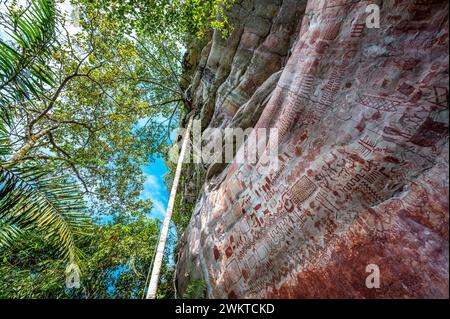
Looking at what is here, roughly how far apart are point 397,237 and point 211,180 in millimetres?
4286

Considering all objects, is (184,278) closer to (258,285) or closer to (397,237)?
(258,285)

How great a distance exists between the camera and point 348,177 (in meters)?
2.29

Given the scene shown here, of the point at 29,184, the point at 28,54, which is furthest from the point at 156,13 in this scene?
the point at 29,184

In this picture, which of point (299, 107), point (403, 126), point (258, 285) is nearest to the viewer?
point (403, 126)

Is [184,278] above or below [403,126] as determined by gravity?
below

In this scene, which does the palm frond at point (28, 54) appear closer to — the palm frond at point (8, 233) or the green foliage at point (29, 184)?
the green foliage at point (29, 184)

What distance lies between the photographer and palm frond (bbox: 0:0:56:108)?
3150 mm

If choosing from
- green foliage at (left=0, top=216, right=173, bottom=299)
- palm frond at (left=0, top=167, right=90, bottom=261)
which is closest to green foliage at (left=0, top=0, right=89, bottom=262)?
palm frond at (left=0, top=167, right=90, bottom=261)

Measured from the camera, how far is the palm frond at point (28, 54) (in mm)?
3150

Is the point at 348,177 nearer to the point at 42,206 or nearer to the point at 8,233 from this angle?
the point at 42,206

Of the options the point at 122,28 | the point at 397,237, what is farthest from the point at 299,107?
the point at 122,28

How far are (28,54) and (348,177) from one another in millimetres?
5459

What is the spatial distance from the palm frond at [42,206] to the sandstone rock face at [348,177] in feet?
7.40
